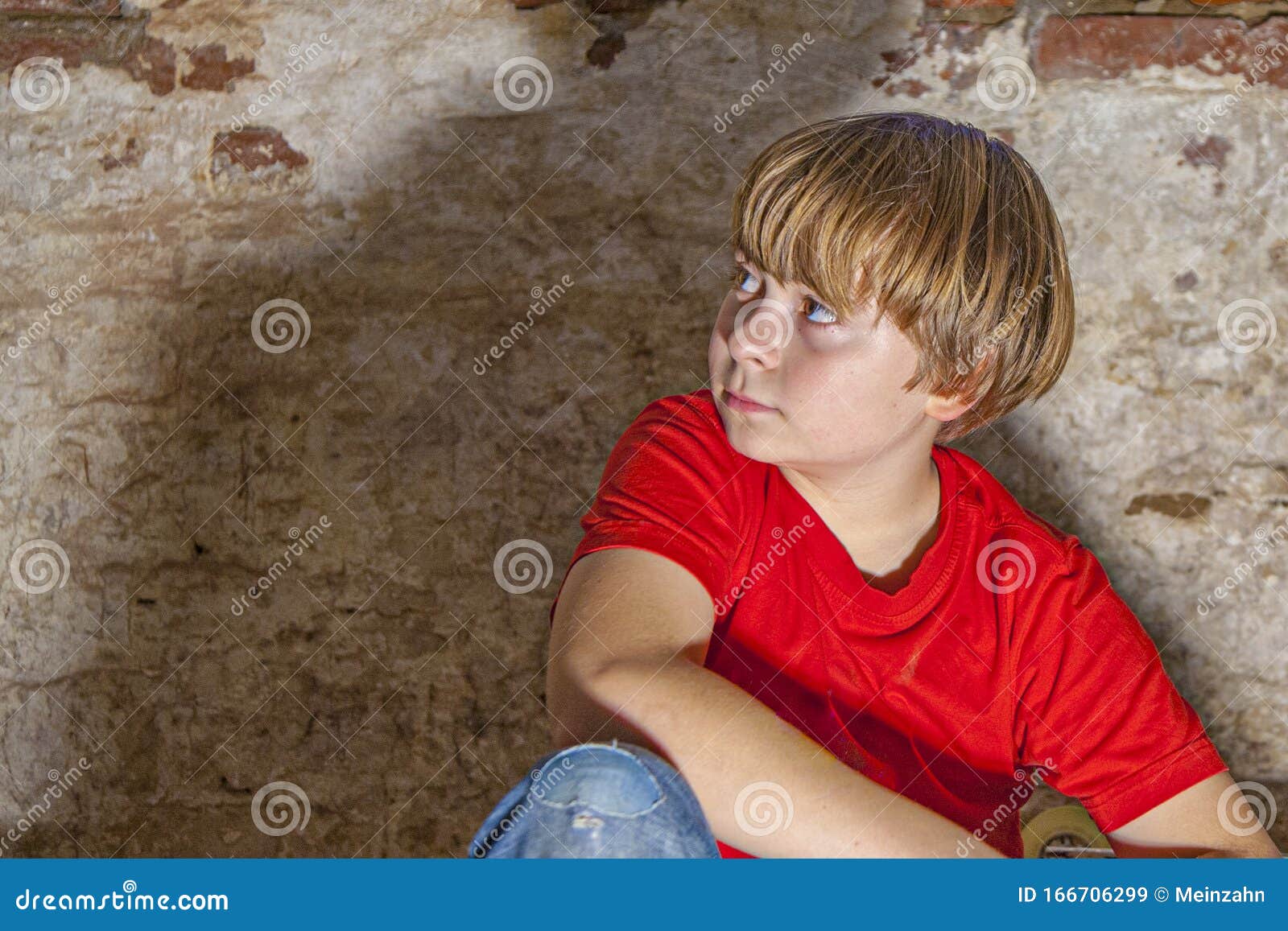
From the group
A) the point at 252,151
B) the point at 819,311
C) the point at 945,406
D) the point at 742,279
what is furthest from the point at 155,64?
the point at 945,406

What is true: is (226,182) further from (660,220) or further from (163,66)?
A: (660,220)

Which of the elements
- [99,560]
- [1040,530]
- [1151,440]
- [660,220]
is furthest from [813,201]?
[99,560]

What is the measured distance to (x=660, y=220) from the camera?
1626 millimetres

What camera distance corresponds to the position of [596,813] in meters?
0.86

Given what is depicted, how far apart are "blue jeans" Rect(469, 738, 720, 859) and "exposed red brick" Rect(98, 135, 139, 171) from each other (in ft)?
4.32

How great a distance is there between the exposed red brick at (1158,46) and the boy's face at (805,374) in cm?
70

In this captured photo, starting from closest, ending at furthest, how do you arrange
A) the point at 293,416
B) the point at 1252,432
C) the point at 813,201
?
the point at 813,201 < the point at 1252,432 < the point at 293,416

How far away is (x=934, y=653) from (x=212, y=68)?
139cm

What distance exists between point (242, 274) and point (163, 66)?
35cm

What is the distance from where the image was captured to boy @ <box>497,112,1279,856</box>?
0.98 meters

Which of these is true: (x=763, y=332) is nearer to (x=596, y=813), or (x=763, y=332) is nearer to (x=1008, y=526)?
(x=1008, y=526)

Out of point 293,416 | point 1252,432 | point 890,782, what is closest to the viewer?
point 890,782

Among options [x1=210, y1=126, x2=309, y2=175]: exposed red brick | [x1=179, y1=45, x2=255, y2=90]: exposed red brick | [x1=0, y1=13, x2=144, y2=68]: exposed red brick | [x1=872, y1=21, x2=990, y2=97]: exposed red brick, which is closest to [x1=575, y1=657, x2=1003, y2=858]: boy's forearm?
[x1=872, y1=21, x2=990, y2=97]: exposed red brick

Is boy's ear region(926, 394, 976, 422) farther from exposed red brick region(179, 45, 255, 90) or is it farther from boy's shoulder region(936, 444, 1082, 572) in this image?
exposed red brick region(179, 45, 255, 90)
